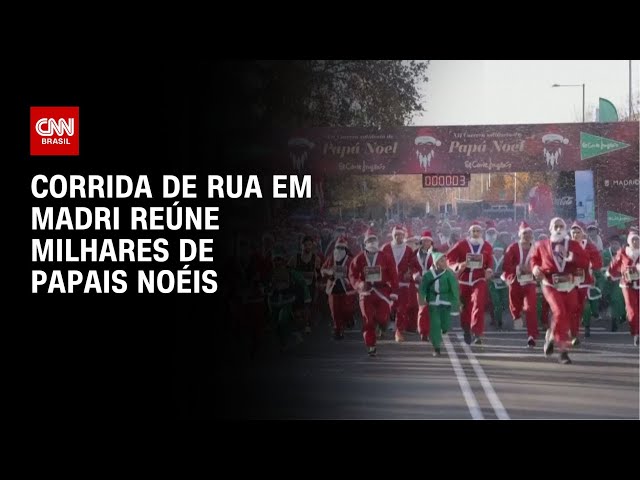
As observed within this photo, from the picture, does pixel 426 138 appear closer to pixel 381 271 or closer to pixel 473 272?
pixel 381 271

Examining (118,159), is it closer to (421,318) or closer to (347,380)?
(347,380)

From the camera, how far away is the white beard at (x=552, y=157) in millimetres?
13242

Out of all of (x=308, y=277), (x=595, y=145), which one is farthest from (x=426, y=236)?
(x=595, y=145)

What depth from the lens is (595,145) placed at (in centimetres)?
1377

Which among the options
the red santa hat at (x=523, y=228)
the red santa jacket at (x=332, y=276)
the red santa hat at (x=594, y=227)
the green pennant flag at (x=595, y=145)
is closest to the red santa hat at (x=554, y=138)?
the green pennant flag at (x=595, y=145)

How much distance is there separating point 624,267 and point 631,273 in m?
0.09

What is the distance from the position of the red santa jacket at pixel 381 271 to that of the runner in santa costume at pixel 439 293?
1.54ft

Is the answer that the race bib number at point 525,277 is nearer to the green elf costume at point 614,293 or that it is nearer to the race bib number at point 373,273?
the green elf costume at point 614,293

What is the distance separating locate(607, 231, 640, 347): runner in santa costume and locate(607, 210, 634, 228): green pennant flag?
5.91 feet

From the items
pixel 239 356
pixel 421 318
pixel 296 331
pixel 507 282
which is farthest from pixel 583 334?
pixel 239 356

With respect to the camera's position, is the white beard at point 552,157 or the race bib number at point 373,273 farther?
the white beard at point 552,157

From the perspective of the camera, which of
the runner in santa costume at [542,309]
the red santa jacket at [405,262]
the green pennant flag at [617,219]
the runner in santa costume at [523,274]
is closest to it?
the red santa jacket at [405,262]

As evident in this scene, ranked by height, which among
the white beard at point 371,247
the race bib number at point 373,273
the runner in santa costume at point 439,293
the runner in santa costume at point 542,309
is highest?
the white beard at point 371,247

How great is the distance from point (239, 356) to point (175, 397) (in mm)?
2119
